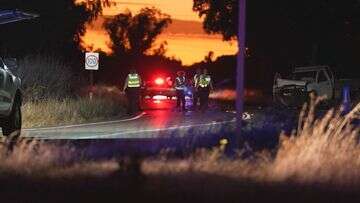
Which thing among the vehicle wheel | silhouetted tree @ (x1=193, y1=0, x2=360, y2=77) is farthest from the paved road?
silhouetted tree @ (x1=193, y1=0, x2=360, y2=77)

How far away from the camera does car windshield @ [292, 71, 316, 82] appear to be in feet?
120

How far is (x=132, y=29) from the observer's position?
94.5 m

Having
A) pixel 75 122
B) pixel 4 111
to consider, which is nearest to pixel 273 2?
pixel 75 122

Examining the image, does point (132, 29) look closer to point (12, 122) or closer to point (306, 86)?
point (306, 86)

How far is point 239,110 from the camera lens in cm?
1084

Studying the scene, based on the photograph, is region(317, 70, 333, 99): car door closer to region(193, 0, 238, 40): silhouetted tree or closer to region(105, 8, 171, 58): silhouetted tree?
region(193, 0, 238, 40): silhouetted tree

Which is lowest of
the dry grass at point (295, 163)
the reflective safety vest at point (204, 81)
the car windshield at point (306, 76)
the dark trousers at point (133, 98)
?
the dark trousers at point (133, 98)

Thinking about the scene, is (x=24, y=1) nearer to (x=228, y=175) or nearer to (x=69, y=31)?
(x=69, y=31)

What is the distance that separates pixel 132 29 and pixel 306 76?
58654mm

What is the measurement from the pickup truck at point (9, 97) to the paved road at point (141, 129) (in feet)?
3.67

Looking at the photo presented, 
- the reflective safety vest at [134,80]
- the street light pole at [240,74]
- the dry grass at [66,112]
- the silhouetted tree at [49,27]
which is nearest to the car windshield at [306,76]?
the reflective safety vest at [134,80]

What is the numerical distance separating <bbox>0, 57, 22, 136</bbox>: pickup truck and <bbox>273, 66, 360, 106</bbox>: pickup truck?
20255 mm

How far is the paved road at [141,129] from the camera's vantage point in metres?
17.5

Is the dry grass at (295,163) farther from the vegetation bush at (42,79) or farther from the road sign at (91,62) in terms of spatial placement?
the road sign at (91,62)
